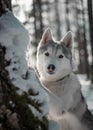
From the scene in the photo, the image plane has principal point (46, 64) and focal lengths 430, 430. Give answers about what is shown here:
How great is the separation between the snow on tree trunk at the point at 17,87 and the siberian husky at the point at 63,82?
71.9 inches

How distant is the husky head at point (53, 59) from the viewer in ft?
21.5

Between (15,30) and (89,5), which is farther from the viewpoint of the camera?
(89,5)

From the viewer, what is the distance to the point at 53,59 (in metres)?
6.60

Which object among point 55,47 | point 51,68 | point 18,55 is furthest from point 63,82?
point 18,55

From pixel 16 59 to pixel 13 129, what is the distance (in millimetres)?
735

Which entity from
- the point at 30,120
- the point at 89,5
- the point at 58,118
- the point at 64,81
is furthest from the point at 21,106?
the point at 89,5

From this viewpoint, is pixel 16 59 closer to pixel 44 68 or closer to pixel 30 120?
pixel 30 120

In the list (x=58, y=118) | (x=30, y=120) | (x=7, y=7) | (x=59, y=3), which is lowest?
(x=59, y=3)

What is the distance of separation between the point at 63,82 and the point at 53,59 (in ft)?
1.34

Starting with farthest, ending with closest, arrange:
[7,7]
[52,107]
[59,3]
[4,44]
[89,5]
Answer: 1. [59,3]
2. [89,5]
3. [52,107]
4. [7,7]
5. [4,44]

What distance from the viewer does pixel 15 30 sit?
4.37 meters

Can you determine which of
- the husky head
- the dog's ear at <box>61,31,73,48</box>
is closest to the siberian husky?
the husky head

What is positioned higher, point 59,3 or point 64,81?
point 64,81

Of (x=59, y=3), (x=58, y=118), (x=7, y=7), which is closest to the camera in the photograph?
(x=7, y=7)
